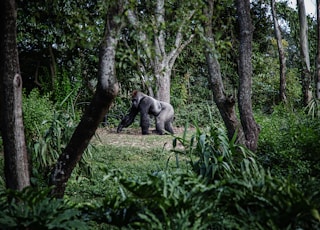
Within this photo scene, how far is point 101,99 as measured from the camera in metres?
3.13

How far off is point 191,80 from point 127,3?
13668 mm

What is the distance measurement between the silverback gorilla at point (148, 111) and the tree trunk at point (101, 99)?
7.22m

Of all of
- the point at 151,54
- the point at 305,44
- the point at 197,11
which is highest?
the point at 305,44

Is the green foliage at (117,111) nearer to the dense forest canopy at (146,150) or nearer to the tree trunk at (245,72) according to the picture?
the dense forest canopy at (146,150)

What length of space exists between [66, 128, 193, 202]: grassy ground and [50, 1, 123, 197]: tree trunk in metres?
0.33

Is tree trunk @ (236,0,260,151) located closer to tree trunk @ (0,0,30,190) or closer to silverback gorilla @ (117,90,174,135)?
tree trunk @ (0,0,30,190)

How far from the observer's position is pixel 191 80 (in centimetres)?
1661

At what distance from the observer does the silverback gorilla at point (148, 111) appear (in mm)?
10711

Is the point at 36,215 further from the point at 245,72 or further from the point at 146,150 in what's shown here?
the point at 146,150

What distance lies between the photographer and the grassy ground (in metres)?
4.77

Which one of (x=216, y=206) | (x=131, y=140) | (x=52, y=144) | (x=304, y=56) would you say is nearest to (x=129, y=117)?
(x=131, y=140)

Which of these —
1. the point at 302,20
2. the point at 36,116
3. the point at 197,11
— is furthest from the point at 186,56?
the point at 197,11

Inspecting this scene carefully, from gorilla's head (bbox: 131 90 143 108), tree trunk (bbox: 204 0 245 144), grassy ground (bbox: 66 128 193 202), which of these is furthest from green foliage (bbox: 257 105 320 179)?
gorilla's head (bbox: 131 90 143 108)

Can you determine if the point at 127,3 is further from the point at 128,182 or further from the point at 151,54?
the point at 128,182
